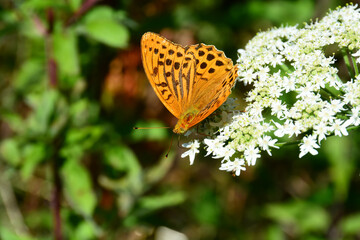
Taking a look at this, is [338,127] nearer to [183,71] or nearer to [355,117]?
[355,117]

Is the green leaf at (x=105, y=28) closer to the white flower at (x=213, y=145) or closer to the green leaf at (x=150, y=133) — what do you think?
the green leaf at (x=150, y=133)

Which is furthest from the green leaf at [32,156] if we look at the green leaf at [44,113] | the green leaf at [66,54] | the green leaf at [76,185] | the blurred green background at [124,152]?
the green leaf at [66,54]

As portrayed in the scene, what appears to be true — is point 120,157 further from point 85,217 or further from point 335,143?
point 335,143

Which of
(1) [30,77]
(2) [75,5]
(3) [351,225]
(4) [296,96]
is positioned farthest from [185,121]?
(3) [351,225]

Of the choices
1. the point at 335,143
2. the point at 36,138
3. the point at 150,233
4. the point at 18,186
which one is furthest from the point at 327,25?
the point at 18,186

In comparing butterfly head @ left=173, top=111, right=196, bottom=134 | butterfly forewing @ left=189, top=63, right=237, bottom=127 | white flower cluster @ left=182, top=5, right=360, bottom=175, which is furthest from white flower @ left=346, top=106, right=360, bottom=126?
butterfly head @ left=173, top=111, right=196, bottom=134
